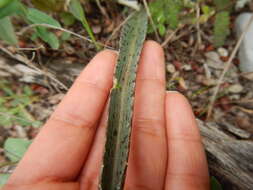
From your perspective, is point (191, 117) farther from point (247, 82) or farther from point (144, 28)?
point (247, 82)

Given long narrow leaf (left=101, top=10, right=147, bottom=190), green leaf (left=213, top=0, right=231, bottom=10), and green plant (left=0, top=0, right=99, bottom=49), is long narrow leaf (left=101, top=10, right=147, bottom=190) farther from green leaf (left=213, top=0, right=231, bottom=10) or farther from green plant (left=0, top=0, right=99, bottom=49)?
green leaf (left=213, top=0, right=231, bottom=10)

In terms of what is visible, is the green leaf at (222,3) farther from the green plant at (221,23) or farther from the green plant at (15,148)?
the green plant at (15,148)

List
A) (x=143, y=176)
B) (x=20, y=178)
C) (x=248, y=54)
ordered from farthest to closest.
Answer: (x=248, y=54) → (x=143, y=176) → (x=20, y=178)

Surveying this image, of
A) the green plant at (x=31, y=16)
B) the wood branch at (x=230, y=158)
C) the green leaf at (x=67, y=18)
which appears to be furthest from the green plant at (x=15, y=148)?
the wood branch at (x=230, y=158)

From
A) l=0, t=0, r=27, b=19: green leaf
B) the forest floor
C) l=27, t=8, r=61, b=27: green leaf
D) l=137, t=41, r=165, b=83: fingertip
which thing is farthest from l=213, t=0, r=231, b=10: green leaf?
l=0, t=0, r=27, b=19: green leaf

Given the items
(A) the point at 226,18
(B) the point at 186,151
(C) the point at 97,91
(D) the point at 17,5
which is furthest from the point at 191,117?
(D) the point at 17,5
